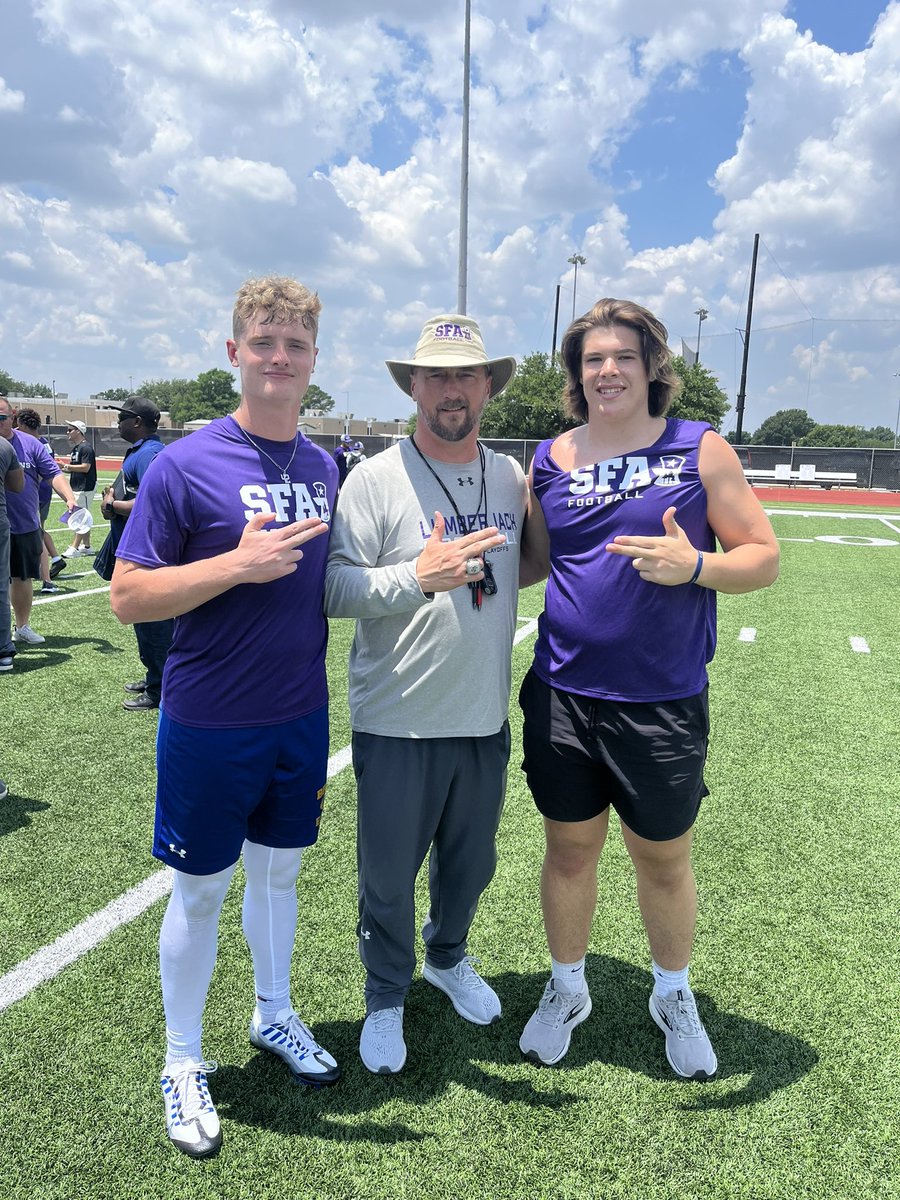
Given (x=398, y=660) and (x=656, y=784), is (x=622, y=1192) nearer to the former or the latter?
(x=656, y=784)

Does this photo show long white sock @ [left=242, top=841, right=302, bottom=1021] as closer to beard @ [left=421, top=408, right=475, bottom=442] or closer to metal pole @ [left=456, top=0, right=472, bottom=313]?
beard @ [left=421, top=408, right=475, bottom=442]

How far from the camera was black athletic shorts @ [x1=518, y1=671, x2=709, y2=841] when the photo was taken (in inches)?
87.4

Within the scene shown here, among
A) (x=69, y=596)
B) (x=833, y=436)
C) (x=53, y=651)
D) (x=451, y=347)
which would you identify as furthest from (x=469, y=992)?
(x=833, y=436)

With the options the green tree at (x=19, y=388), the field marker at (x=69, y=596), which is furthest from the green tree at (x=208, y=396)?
the field marker at (x=69, y=596)

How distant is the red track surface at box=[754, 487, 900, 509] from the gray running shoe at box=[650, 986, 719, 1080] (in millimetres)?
25773

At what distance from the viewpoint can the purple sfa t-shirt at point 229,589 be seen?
1.90 m

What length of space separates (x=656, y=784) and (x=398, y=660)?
31.8 inches

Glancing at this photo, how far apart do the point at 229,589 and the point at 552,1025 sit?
167 cm

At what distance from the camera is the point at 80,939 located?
2.88 m

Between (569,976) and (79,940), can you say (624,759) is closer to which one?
(569,976)

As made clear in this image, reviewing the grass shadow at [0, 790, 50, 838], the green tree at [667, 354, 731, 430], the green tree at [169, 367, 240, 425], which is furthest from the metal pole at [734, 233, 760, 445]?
the green tree at [169, 367, 240, 425]

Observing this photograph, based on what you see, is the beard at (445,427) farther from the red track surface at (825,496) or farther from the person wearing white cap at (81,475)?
the red track surface at (825,496)

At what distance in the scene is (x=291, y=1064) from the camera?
2281 millimetres

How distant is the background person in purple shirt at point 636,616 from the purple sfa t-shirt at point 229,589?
0.74 meters
